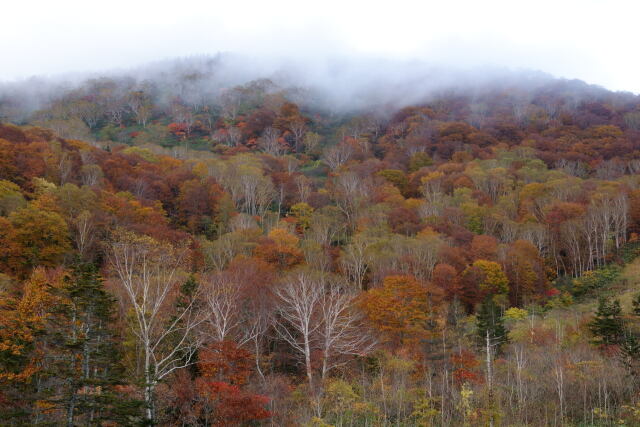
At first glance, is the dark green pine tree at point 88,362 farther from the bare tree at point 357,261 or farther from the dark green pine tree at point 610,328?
the bare tree at point 357,261

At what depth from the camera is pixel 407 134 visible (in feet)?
404

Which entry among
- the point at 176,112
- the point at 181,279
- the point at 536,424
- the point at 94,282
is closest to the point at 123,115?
the point at 176,112

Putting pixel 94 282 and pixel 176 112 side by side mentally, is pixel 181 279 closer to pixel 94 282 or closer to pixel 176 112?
pixel 94 282

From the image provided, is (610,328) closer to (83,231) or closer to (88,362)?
(88,362)

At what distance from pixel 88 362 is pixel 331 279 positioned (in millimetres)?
27062

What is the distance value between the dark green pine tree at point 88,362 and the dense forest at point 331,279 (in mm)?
100

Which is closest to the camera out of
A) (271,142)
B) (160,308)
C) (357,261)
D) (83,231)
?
(160,308)

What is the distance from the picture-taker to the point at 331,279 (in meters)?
41.9

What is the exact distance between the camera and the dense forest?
19.1m

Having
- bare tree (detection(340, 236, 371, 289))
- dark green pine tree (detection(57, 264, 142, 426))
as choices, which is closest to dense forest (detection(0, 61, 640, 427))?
dark green pine tree (detection(57, 264, 142, 426))

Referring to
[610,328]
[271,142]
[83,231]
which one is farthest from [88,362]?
[271,142]

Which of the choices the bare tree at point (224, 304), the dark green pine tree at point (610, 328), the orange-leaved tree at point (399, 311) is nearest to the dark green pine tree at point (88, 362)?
the bare tree at point (224, 304)

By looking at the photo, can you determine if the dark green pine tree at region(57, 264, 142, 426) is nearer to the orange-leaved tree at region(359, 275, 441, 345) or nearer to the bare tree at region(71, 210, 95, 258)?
the orange-leaved tree at region(359, 275, 441, 345)

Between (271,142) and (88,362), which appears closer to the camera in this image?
(88,362)
